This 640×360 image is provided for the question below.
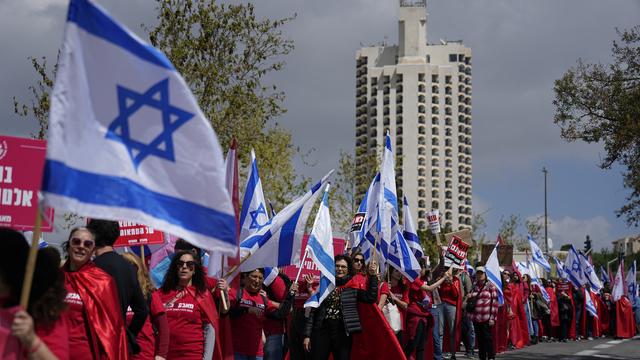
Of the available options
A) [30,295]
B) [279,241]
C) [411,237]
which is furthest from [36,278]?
[411,237]

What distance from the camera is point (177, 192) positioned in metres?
5.36

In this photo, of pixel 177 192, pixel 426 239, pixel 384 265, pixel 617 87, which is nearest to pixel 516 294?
pixel 617 87

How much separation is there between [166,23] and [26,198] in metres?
14.5

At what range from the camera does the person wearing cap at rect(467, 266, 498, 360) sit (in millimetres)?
20469

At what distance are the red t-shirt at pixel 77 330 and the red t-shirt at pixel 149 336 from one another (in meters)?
1.57

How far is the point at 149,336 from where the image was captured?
8750 mm

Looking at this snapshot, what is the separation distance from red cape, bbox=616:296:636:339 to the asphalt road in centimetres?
375

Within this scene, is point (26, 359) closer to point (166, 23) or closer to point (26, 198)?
point (26, 198)

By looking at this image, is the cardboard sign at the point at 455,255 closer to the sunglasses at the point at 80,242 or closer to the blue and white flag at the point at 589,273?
the sunglasses at the point at 80,242

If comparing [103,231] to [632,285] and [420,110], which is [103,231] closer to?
[632,285]

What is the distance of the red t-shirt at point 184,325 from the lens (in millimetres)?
9414

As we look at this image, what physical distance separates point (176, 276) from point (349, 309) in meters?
3.90

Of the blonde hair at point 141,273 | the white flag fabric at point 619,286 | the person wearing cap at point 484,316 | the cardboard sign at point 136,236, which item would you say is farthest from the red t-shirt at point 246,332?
the white flag fabric at point 619,286

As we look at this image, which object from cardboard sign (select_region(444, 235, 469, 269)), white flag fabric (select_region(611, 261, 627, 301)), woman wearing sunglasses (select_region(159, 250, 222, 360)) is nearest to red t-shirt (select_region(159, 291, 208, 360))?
woman wearing sunglasses (select_region(159, 250, 222, 360))
